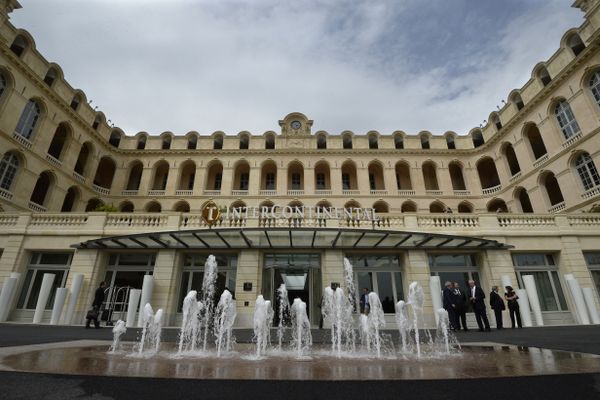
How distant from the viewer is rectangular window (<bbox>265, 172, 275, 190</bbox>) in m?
30.2

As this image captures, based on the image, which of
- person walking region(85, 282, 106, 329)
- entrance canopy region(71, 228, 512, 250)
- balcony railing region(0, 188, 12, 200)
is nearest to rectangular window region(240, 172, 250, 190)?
entrance canopy region(71, 228, 512, 250)

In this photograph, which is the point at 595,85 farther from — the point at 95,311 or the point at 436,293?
the point at 95,311

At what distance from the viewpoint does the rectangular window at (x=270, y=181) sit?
99.1 ft

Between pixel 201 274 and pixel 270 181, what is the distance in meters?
17.5

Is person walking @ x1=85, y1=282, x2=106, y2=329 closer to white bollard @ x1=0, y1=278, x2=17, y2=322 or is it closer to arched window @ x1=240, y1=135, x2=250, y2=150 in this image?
white bollard @ x1=0, y1=278, x2=17, y2=322

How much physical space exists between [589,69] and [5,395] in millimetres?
29060

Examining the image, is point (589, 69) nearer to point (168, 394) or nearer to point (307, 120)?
point (307, 120)

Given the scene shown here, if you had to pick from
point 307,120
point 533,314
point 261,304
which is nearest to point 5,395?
point 261,304

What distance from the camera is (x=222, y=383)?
A: 2.94m

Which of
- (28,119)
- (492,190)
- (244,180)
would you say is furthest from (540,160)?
(28,119)

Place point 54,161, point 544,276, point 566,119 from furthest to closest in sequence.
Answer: point 54,161 < point 566,119 < point 544,276

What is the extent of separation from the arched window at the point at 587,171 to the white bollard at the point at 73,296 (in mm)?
29454

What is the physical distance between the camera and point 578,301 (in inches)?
487

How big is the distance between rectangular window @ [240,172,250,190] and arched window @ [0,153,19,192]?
16997 mm
